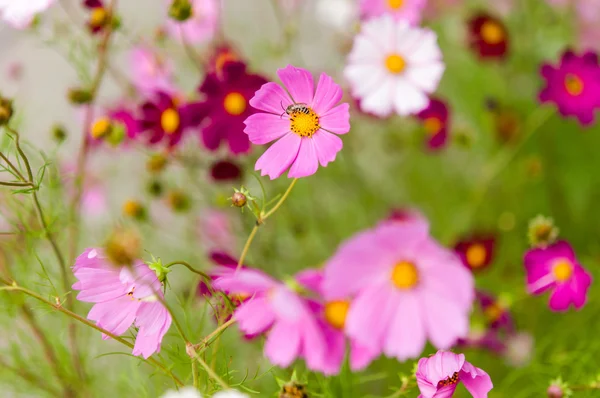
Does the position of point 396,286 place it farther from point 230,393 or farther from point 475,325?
point 475,325

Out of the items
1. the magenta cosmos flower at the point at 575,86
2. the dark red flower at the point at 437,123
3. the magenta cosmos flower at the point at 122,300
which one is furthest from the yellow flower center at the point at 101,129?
the magenta cosmos flower at the point at 575,86

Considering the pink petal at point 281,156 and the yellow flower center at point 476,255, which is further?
the yellow flower center at point 476,255

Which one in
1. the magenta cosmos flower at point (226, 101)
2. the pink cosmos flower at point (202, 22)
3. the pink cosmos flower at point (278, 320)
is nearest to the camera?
the pink cosmos flower at point (278, 320)

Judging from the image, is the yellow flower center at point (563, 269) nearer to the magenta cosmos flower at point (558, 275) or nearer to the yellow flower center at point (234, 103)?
the magenta cosmos flower at point (558, 275)

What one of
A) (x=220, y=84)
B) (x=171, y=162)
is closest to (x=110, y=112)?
(x=171, y=162)

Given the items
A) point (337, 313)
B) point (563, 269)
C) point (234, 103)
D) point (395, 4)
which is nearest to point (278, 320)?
point (337, 313)

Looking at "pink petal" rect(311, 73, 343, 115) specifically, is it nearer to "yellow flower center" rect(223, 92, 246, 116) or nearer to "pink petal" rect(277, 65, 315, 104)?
"pink petal" rect(277, 65, 315, 104)
